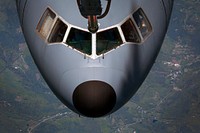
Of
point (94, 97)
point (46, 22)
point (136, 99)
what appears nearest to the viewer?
point (94, 97)

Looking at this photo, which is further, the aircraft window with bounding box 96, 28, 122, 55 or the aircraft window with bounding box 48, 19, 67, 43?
the aircraft window with bounding box 48, 19, 67, 43

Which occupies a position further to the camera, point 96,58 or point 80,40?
point 80,40

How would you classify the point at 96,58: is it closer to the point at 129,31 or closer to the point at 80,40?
the point at 80,40

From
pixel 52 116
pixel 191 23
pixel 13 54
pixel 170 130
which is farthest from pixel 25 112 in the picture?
pixel 191 23

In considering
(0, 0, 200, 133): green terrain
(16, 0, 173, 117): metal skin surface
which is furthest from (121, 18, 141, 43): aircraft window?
(0, 0, 200, 133): green terrain

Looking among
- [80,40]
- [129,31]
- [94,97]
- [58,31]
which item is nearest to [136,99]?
[129,31]

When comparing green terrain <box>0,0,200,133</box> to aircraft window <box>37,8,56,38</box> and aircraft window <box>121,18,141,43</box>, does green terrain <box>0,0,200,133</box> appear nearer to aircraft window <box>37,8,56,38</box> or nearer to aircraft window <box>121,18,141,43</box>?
aircraft window <box>37,8,56,38</box>

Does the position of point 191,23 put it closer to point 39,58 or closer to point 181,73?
point 181,73
